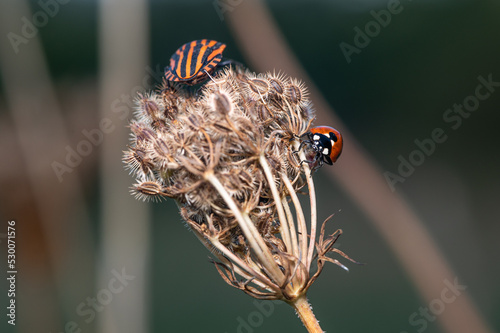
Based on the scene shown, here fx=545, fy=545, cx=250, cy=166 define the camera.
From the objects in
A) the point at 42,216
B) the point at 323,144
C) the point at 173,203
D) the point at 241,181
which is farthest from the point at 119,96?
the point at 173,203

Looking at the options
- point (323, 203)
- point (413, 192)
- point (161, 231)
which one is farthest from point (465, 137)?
point (161, 231)

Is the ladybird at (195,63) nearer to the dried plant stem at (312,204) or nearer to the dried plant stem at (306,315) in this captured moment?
the dried plant stem at (312,204)

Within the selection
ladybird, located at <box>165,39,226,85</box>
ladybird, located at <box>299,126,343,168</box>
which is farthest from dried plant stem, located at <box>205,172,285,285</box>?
ladybird, located at <box>165,39,226,85</box>

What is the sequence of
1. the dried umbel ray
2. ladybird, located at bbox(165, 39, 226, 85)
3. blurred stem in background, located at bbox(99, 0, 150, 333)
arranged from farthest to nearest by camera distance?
blurred stem in background, located at bbox(99, 0, 150, 333) → ladybird, located at bbox(165, 39, 226, 85) → the dried umbel ray

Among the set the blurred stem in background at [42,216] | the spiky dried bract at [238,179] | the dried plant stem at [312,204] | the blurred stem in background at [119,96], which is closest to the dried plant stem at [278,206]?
the spiky dried bract at [238,179]

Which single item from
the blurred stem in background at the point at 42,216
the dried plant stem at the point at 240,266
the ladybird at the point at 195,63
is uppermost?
the blurred stem in background at the point at 42,216

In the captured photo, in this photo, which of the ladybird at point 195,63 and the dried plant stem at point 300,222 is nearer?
the dried plant stem at point 300,222

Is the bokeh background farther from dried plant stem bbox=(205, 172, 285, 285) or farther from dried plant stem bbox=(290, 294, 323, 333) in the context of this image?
dried plant stem bbox=(290, 294, 323, 333)
